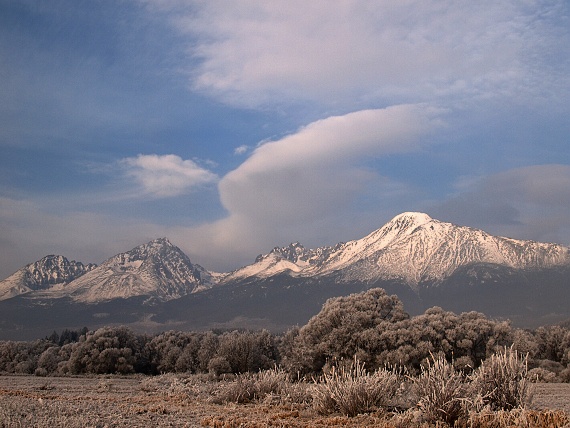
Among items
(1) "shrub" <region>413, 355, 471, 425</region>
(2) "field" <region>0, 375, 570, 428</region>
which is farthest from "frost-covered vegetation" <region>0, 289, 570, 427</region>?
(2) "field" <region>0, 375, 570, 428</region>

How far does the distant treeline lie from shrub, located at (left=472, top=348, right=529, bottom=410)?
43.5ft

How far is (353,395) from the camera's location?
14.1m

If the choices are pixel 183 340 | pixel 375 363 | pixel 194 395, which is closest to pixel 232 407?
pixel 194 395

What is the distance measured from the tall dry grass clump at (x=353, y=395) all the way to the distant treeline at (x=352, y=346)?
37.4 ft

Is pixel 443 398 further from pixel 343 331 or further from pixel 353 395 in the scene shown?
pixel 343 331

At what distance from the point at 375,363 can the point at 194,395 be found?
15977mm

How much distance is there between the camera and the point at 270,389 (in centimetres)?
1830

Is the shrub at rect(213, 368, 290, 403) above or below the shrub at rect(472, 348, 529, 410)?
below

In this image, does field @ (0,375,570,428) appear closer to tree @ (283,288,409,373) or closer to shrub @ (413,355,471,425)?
shrub @ (413,355,471,425)

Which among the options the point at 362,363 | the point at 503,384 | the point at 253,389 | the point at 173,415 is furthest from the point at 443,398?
the point at 362,363

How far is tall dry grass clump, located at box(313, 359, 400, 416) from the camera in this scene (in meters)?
14.1

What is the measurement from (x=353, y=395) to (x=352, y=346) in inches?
811

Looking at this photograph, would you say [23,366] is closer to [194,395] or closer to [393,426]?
[194,395]

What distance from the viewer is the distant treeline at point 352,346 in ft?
109
